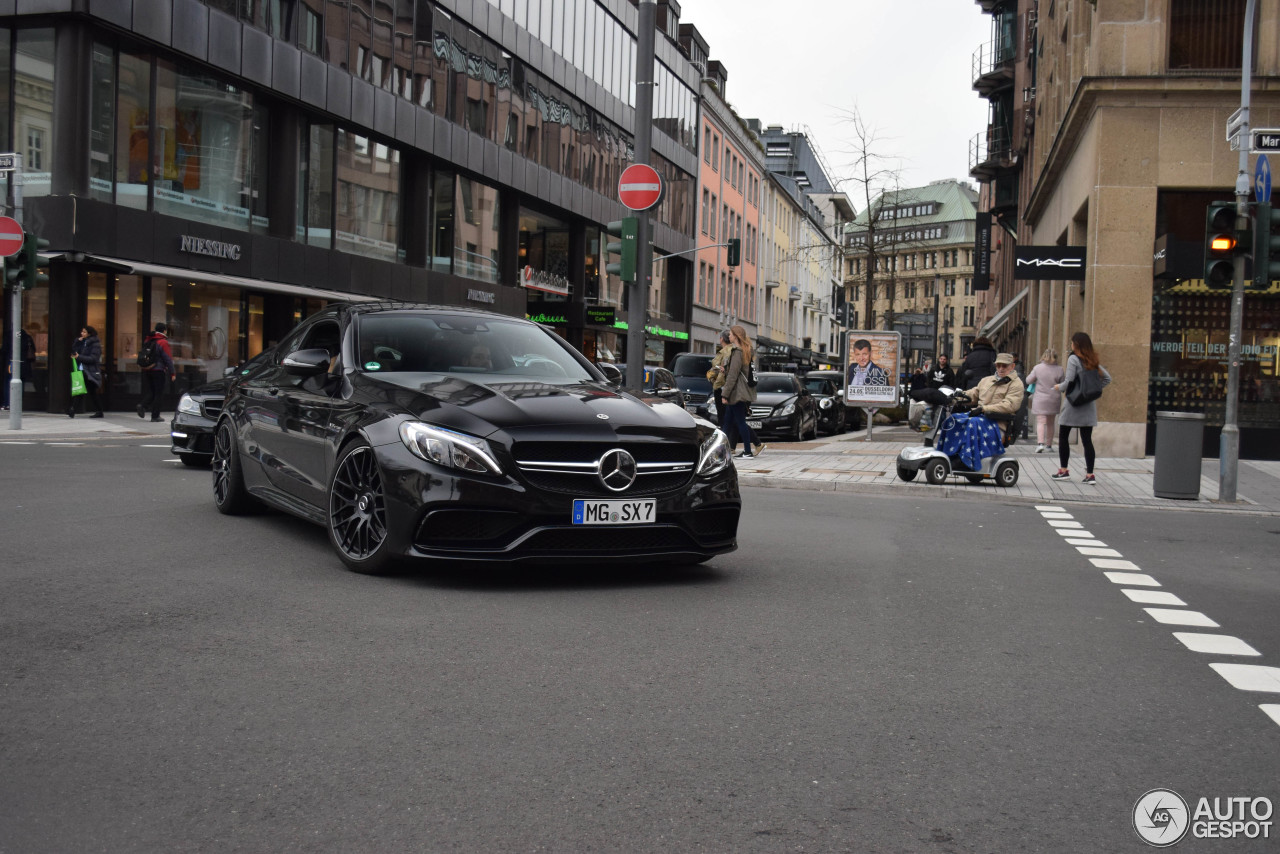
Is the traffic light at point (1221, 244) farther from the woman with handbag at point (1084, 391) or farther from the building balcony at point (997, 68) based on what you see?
the building balcony at point (997, 68)

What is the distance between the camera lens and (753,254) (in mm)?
82750

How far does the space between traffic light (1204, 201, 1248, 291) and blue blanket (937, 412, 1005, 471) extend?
2.81 m

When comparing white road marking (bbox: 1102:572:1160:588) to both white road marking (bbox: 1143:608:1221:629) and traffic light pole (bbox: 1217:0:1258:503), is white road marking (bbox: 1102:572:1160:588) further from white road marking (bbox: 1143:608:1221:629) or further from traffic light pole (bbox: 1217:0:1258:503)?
traffic light pole (bbox: 1217:0:1258:503)

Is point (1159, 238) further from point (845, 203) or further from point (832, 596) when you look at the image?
point (845, 203)

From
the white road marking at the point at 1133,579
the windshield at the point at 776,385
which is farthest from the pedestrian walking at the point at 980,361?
the white road marking at the point at 1133,579

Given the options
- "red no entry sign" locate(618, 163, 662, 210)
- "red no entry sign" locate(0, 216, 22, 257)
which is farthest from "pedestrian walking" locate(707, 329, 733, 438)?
"red no entry sign" locate(0, 216, 22, 257)

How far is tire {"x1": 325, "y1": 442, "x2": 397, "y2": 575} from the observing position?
6.55m

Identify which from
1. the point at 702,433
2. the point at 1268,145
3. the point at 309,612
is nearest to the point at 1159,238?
the point at 1268,145

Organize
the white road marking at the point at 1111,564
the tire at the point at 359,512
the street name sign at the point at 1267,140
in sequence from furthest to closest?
the street name sign at the point at 1267,140, the white road marking at the point at 1111,564, the tire at the point at 359,512

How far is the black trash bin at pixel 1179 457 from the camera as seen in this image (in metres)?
13.9

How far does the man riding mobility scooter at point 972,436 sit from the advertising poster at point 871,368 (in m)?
10.9

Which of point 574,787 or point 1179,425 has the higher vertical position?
point 1179,425

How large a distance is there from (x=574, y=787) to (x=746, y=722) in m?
0.87

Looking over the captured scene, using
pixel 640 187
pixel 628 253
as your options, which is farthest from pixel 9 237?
pixel 640 187
